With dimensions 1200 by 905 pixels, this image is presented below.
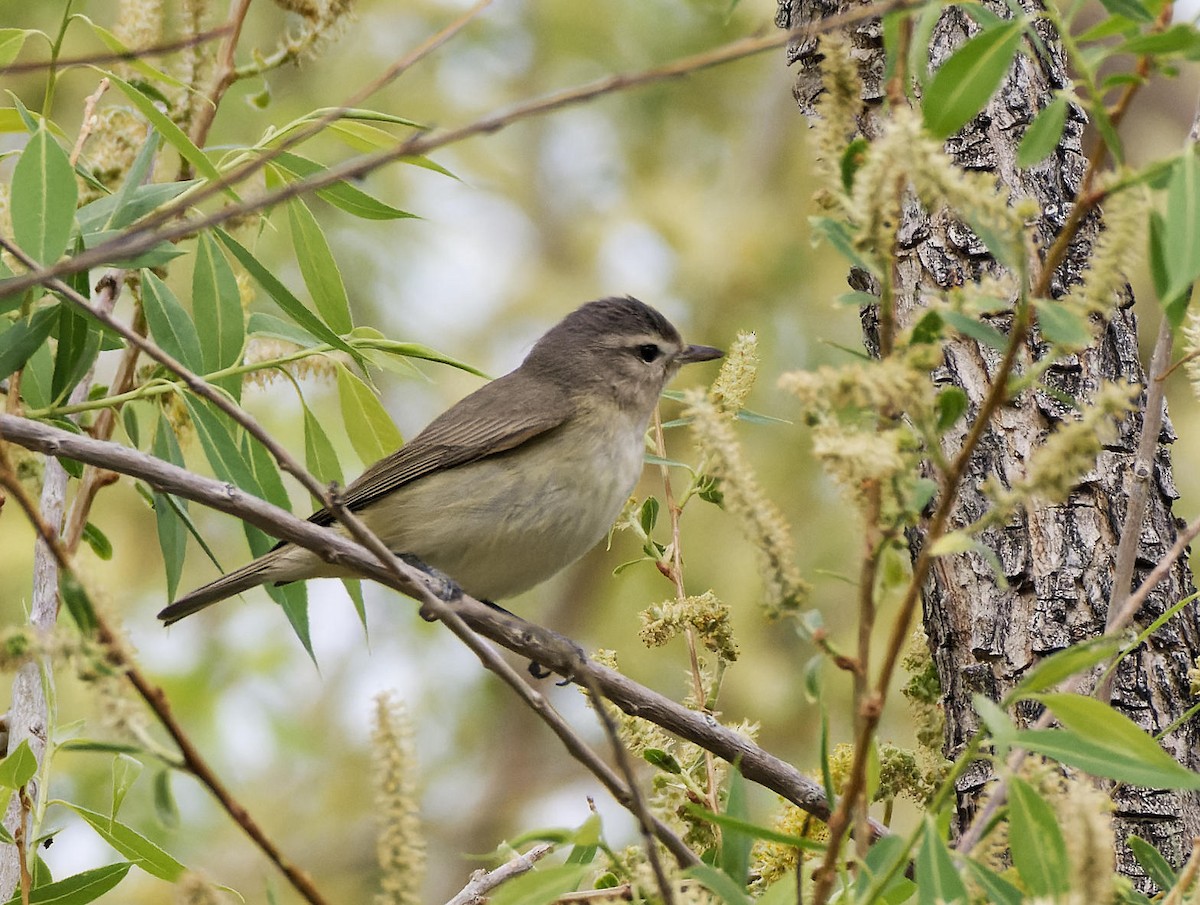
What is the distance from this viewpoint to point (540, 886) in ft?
5.21

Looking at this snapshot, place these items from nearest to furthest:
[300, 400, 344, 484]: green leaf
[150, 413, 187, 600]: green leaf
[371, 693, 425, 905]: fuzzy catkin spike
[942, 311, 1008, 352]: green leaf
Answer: [371, 693, 425, 905]: fuzzy catkin spike
[942, 311, 1008, 352]: green leaf
[150, 413, 187, 600]: green leaf
[300, 400, 344, 484]: green leaf

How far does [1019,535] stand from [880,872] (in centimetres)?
149

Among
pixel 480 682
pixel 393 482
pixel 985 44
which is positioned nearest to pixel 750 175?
pixel 480 682

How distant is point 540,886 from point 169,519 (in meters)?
1.64

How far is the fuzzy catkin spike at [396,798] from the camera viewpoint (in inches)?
50.8

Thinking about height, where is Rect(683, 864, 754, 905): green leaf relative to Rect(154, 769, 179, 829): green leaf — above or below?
below

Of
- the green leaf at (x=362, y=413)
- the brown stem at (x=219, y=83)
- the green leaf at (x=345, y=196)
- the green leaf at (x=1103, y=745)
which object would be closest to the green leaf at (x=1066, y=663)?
the green leaf at (x=1103, y=745)

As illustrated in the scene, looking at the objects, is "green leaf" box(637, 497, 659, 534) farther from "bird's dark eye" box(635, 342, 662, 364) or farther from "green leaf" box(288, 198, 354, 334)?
"bird's dark eye" box(635, 342, 662, 364)

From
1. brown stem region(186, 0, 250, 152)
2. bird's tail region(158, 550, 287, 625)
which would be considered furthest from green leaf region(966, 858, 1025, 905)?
bird's tail region(158, 550, 287, 625)

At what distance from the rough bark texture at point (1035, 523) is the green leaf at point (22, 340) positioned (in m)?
1.75

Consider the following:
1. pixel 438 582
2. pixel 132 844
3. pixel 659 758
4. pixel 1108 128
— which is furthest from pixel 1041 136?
pixel 438 582

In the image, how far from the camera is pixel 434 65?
827cm

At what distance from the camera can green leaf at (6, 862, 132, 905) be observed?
2.32 meters

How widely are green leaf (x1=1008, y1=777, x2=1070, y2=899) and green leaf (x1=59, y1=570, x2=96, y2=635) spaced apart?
1021mm
